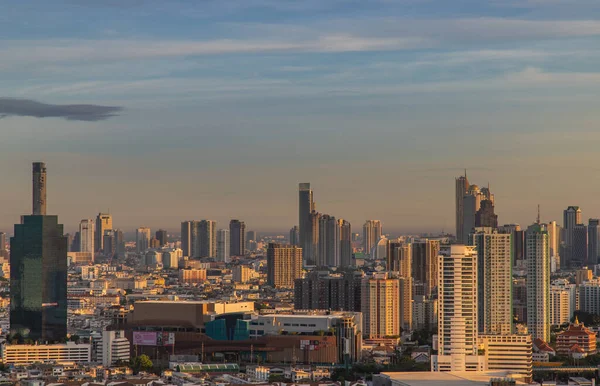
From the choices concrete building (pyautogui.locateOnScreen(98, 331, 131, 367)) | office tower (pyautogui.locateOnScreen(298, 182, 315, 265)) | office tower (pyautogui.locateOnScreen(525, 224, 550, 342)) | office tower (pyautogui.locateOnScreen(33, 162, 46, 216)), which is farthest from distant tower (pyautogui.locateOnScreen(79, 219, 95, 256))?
Answer: concrete building (pyautogui.locateOnScreen(98, 331, 131, 367))

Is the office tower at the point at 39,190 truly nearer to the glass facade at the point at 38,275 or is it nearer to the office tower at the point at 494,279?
the glass facade at the point at 38,275

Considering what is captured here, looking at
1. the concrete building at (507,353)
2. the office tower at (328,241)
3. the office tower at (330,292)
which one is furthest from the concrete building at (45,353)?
the office tower at (328,241)

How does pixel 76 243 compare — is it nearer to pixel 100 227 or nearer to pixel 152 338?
pixel 100 227

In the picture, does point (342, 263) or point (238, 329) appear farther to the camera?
point (342, 263)

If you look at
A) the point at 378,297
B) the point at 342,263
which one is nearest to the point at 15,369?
the point at 378,297

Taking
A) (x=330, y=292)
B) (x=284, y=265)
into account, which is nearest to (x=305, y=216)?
(x=284, y=265)

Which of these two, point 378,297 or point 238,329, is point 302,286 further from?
point 238,329
